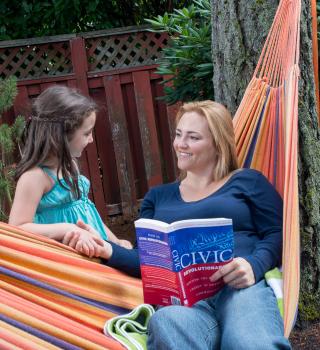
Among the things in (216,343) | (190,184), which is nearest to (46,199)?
(190,184)

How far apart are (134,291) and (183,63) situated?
1.37 meters

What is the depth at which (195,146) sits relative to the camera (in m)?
2.32

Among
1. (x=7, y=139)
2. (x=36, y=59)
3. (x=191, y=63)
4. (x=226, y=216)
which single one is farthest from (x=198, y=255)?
(x=36, y=59)

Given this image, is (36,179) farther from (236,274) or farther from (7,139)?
(7,139)

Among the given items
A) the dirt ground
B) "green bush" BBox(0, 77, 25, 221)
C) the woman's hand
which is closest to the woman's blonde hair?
the woman's hand

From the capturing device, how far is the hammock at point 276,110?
2248 millimetres

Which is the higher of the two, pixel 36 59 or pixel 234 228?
pixel 36 59

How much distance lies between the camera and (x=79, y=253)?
2.20m

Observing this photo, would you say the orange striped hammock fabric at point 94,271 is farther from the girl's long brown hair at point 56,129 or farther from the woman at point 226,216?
the girl's long brown hair at point 56,129

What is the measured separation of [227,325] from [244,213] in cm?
44

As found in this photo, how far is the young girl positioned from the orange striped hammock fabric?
0.77ft

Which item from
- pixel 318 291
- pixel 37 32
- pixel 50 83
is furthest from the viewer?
pixel 37 32

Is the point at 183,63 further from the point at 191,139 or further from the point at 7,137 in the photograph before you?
the point at 7,137

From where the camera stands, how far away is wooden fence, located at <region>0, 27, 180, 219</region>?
5.11m
